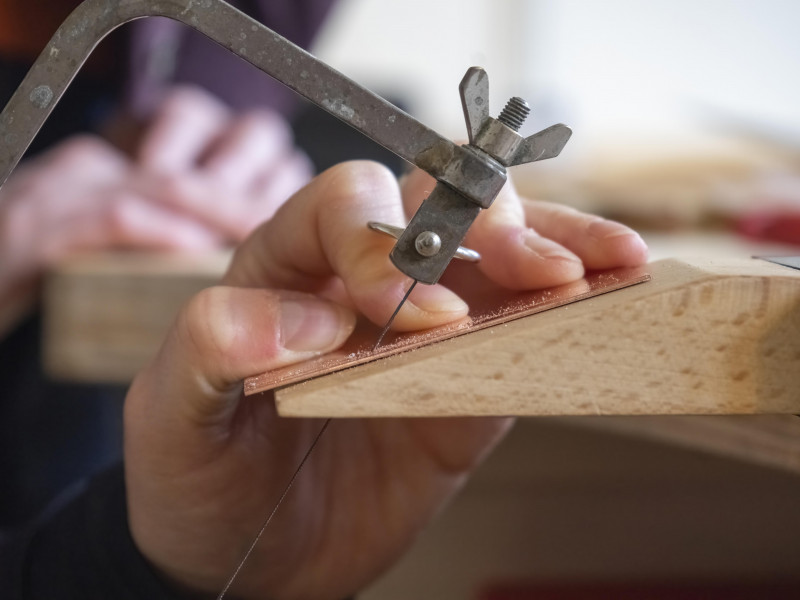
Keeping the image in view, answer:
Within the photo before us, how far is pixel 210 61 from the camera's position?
4.54ft

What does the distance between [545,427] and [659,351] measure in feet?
2.55

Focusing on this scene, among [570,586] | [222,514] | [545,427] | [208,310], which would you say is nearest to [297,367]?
[208,310]

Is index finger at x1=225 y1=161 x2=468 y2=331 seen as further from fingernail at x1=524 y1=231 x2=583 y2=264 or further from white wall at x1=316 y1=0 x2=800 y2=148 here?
white wall at x1=316 y1=0 x2=800 y2=148

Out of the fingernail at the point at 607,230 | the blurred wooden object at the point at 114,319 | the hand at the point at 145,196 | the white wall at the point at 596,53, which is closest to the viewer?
the fingernail at the point at 607,230

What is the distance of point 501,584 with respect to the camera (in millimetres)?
822

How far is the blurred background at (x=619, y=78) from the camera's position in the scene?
4.73 feet

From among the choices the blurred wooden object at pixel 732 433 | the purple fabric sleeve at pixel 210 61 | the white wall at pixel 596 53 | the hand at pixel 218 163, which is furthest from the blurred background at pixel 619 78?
the blurred wooden object at pixel 732 433

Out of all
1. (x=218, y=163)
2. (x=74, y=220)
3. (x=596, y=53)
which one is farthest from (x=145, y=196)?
(x=596, y=53)

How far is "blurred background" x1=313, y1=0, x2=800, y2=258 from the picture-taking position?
144 cm

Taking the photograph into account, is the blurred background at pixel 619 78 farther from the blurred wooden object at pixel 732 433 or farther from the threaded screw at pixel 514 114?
the threaded screw at pixel 514 114

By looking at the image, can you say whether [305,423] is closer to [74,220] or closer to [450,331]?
[450,331]

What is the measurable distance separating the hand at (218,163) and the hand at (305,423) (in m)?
0.34

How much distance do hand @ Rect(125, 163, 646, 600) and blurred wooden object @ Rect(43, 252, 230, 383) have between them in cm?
17

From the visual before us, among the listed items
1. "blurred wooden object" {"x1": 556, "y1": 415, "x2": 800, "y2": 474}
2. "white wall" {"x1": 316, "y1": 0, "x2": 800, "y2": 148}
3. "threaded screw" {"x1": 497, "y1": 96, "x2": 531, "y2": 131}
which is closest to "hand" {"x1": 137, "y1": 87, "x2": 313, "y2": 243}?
"blurred wooden object" {"x1": 556, "y1": 415, "x2": 800, "y2": 474}
